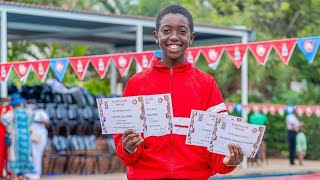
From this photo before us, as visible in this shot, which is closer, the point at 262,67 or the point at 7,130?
the point at 7,130

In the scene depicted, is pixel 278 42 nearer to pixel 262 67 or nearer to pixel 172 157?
pixel 172 157

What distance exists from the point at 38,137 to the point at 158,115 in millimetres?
A: 13559

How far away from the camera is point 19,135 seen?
16.5 meters

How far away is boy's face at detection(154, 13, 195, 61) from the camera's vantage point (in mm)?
4602

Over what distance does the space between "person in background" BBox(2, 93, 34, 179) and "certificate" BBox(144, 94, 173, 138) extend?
11.9 m

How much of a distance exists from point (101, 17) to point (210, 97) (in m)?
14.8

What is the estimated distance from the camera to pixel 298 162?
2684cm

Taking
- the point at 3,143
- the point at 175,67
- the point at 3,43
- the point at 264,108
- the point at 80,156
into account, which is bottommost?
the point at 80,156

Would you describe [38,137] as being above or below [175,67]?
below

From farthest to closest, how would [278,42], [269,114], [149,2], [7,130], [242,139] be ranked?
[149,2], [269,114], [7,130], [278,42], [242,139]

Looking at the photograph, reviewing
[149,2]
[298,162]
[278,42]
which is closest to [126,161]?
[278,42]

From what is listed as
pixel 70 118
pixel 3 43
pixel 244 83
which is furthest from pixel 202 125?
pixel 244 83

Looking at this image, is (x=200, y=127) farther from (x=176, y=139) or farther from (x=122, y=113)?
(x=122, y=113)

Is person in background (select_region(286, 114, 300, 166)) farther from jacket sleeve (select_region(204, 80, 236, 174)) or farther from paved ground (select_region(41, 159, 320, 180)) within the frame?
jacket sleeve (select_region(204, 80, 236, 174))
